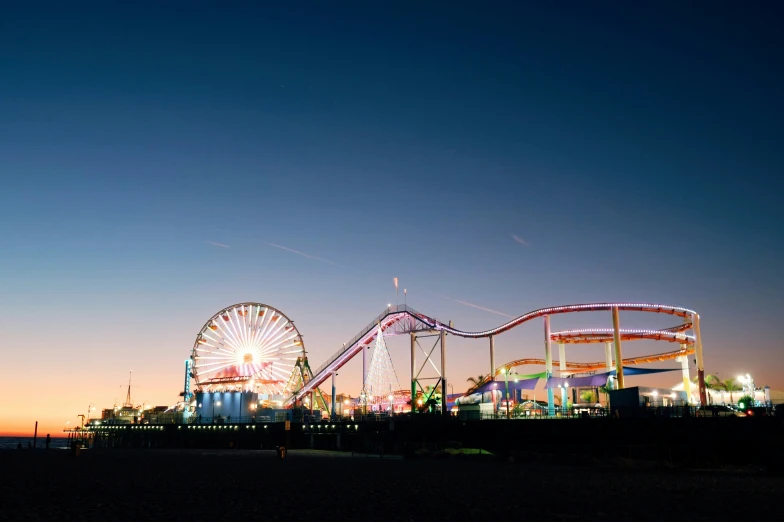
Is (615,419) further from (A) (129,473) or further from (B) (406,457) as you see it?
(A) (129,473)

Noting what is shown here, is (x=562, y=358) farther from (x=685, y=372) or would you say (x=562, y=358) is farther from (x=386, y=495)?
(x=386, y=495)

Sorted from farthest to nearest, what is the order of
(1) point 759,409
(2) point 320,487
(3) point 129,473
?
1. (1) point 759,409
2. (3) point 129,473
3. (2) point 320,487

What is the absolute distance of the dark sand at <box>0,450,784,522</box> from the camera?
1675cm

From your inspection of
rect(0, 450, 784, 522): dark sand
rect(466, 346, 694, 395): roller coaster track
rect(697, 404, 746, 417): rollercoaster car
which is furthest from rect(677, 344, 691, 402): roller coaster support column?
rect(0, 450, 784, 522): dark sand

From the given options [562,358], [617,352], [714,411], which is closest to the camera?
[714,411]

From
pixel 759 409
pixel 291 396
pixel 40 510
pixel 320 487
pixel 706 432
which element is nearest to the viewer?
pixel 40 510

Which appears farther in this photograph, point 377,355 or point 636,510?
point 377,355

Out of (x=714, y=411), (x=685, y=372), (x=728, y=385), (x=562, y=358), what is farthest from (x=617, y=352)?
(x=728, y=385)

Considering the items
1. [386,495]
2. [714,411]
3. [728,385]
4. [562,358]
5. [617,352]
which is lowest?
[386,495]

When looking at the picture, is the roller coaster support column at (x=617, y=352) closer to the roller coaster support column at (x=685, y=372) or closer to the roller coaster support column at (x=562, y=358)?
the roller coaster support column at (x=562, y=358)

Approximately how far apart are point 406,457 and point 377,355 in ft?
61.0

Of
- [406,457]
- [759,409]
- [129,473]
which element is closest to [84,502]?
[129,473]

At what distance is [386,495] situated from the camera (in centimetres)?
2128

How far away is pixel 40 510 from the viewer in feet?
54.8
